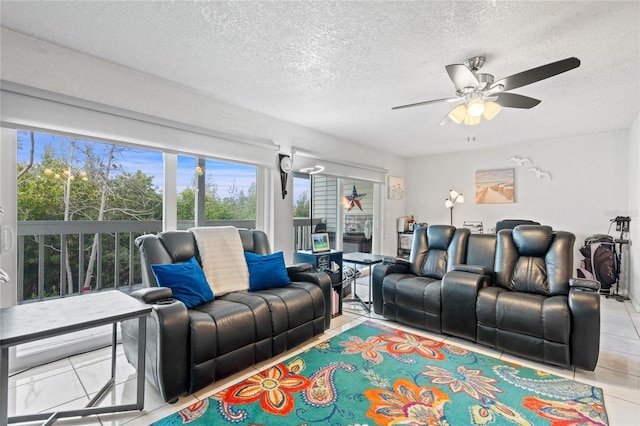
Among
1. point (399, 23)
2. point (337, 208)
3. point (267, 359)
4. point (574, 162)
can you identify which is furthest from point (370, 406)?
point (574, 162)

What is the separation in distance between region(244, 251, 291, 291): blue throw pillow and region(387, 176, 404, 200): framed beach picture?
3.97 metres

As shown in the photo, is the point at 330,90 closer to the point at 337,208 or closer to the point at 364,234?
the point at 337,208

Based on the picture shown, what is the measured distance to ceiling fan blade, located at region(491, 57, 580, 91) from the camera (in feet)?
6.54

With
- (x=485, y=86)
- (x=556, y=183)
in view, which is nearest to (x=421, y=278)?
(x=485, y=86)

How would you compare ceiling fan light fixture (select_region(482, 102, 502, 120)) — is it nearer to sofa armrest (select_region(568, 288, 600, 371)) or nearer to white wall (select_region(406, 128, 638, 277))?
sofa armrest (select_region(568, 288, 600, 371))

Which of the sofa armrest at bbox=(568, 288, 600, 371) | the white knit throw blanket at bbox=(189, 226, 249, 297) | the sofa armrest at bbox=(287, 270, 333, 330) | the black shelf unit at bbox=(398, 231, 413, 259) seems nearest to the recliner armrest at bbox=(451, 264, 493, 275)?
the sofa armrest at bbox=(568, 288, 600, 371)

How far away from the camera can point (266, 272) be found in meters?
3.00

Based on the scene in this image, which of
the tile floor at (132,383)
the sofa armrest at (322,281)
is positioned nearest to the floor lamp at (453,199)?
the tile floor at (132,383)

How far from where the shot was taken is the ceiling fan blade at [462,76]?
222 centimetres

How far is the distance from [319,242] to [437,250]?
4.43ft

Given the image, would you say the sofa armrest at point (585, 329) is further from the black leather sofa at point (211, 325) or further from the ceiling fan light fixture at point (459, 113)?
the black leather sofa at point (211, 325)

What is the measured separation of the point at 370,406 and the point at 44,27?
10.8 feet

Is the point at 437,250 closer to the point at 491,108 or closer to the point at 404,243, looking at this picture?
the point at 491,108

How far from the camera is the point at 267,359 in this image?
2.55 metres
